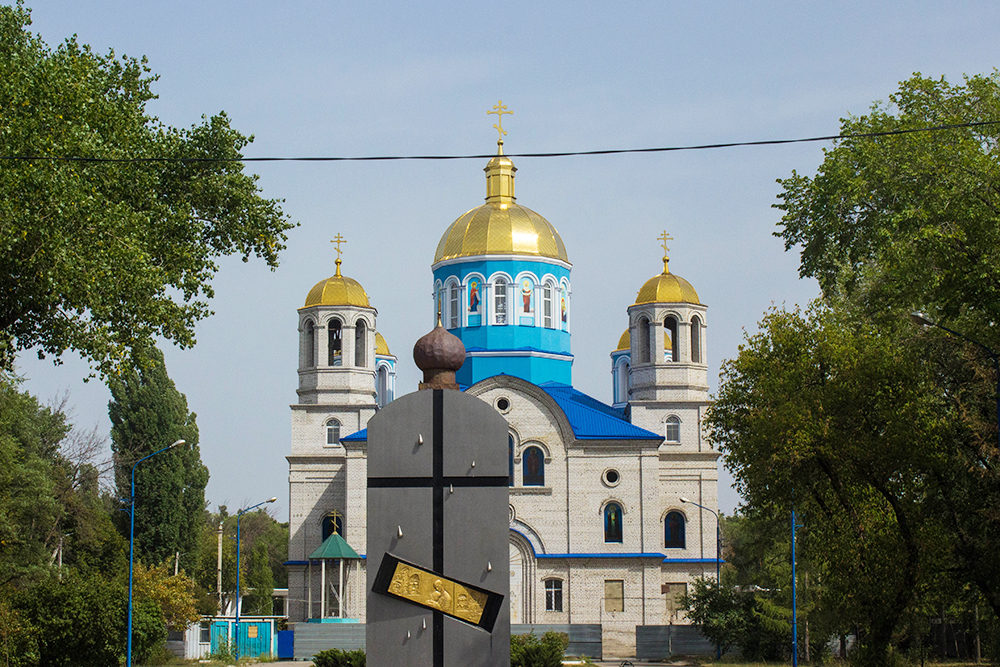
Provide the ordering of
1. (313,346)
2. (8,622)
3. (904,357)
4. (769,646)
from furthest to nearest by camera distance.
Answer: (313,346)
(769,646)
(8,622)
(904,357)

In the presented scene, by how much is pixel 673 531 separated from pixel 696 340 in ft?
20.7

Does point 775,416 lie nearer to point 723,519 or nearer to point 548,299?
point 548,299

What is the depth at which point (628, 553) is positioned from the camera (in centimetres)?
3938

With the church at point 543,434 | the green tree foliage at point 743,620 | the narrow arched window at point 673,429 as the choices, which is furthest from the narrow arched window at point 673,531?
the green tree foliage at point 743,620

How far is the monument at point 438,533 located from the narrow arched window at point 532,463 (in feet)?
104

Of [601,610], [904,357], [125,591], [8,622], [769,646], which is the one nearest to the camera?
[904,357]

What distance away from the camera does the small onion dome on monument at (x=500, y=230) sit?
44.2m

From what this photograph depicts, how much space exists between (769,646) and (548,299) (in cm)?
1444

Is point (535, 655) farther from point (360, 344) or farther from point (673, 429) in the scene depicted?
point (360, 344)

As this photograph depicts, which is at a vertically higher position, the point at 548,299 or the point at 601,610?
the point at 548,299

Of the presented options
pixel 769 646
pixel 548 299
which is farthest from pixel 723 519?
pixel 769 646

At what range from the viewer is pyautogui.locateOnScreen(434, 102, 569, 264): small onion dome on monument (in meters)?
44.2

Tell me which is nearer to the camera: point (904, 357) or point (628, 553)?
point (904, 357)

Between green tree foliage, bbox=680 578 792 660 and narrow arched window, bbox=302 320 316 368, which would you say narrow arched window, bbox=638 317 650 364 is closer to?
green tree foliage, bbox=680 578 792 660
